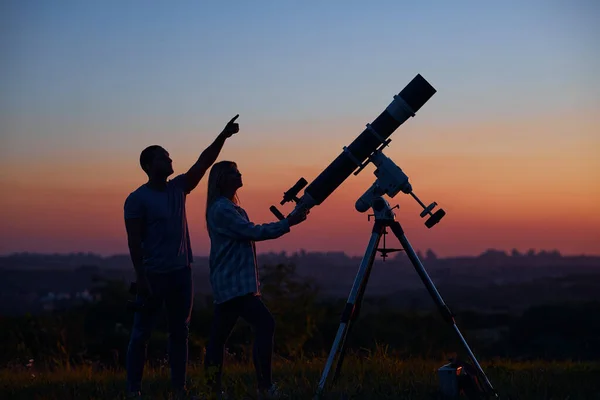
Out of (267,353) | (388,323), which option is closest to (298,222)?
(267,353)

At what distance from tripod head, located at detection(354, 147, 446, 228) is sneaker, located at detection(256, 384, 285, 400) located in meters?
1.67

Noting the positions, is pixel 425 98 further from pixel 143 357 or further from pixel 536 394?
pixel 143 357

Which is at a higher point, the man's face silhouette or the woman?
the man's face silhouette

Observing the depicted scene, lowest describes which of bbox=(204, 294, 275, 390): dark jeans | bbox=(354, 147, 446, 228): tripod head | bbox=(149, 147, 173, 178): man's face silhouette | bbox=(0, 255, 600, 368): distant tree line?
bbox=(0, 255, 600, 368): distant tree line

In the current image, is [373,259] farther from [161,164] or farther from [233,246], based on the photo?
[161,164]

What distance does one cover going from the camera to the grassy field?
6.26 metres

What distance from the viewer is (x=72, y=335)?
18391 mm

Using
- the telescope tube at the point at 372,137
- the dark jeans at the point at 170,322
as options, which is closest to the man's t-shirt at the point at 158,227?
the dark jeans at the point at 170,322

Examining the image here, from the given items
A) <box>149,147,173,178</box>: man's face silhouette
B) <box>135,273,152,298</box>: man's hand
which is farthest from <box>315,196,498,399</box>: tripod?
<box>149,147,173,178</box>: man's face silhouette

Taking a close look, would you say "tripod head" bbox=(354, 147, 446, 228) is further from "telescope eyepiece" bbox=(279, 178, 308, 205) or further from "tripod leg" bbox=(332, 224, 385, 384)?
"telescope eyepiece" bbox=(279, 178, 308, 205)

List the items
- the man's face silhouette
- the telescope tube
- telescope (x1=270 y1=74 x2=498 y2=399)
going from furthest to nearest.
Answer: the man's face silhouette < the telescope tube < telescope (x1=270 y1=74 x2=498 y2=399)

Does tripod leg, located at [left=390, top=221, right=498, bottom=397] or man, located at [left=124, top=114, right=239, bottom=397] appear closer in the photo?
tripod leg, located at [left=390, top=221, right=498, bottom=397]

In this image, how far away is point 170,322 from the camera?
6863mm

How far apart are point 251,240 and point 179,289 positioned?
34.4 inches
